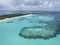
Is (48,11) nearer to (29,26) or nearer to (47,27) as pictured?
(47,27)

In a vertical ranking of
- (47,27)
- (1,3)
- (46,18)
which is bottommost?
(47,27)

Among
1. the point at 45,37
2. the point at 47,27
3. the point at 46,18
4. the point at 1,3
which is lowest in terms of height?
the point at 45,37

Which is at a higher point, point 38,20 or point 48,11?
point 48,11

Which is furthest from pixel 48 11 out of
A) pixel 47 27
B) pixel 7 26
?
pixel 7 26

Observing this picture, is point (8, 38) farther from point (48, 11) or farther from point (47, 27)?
point (48, 11)

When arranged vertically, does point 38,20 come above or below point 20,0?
below

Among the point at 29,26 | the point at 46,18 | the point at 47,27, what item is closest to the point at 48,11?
the point at 46,18
